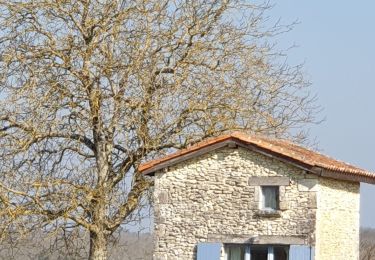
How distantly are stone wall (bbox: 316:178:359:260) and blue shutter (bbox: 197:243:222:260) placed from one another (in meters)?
2.11

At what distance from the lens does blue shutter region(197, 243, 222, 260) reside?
738 inches

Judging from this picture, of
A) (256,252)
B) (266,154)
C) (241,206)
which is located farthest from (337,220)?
(266,154)

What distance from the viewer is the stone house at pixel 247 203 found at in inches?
724

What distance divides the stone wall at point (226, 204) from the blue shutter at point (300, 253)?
0.15 m

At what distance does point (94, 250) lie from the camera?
2373 centimetres

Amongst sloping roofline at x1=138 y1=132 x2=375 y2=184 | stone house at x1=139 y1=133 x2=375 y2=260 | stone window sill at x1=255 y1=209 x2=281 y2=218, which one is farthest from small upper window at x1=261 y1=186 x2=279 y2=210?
sloping roofline at x1=138 y1=132 x2=375 y2=184

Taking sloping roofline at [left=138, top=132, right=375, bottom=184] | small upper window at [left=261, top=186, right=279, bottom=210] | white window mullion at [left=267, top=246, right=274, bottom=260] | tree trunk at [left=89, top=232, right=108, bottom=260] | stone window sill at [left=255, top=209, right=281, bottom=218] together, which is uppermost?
sloping roofline at [left=138, top=132, right=375, bottom=184]

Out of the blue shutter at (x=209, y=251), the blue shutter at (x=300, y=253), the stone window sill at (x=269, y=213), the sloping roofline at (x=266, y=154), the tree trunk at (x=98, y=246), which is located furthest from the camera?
the tree trunk at (x=98, y=246)

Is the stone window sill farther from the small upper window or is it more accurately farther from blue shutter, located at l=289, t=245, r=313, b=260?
blue shutter, located at l=289, t=245, r=313, b=260

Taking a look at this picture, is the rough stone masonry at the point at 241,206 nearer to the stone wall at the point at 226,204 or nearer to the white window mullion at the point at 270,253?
the stone wall at the point at 226,204

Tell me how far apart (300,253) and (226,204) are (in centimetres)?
204

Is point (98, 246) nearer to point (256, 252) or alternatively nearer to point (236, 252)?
point (236, 252)

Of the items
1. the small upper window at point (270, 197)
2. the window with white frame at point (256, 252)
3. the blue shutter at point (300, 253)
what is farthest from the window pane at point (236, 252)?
the blue shutter at point (300, 253)

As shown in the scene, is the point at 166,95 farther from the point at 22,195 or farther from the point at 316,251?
the point at 316,251
